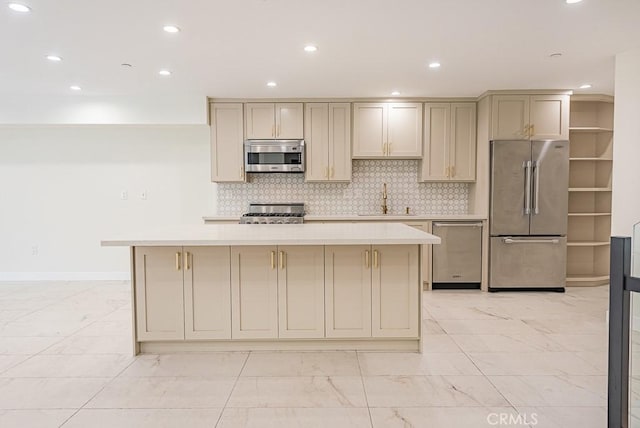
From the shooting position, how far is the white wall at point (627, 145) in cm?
344

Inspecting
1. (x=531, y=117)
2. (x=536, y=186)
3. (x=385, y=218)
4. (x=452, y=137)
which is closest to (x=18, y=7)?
(x=385, y=218)

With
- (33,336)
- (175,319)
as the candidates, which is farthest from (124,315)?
(175,319)

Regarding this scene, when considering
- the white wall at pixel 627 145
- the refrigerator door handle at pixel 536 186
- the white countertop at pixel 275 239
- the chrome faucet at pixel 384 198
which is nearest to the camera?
the white countertop at pixel 275 239

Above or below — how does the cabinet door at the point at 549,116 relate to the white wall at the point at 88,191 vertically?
above

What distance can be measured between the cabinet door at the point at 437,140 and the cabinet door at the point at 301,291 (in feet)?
9.18

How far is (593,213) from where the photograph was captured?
16.8 ft

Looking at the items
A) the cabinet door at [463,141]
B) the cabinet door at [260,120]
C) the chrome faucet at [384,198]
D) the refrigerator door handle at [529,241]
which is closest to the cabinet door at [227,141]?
the cabinet door at [260,120]

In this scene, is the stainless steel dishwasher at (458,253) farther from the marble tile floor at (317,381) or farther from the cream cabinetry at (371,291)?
the cream cabinetry at (371,291)

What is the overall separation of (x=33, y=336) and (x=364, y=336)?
2713 mm

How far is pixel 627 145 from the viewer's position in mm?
3527

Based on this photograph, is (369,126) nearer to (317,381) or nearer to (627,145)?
(627,145)

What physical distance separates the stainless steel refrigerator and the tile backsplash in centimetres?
72

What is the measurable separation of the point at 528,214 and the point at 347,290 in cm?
299

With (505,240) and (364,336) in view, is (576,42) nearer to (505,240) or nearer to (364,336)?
(505,240)
